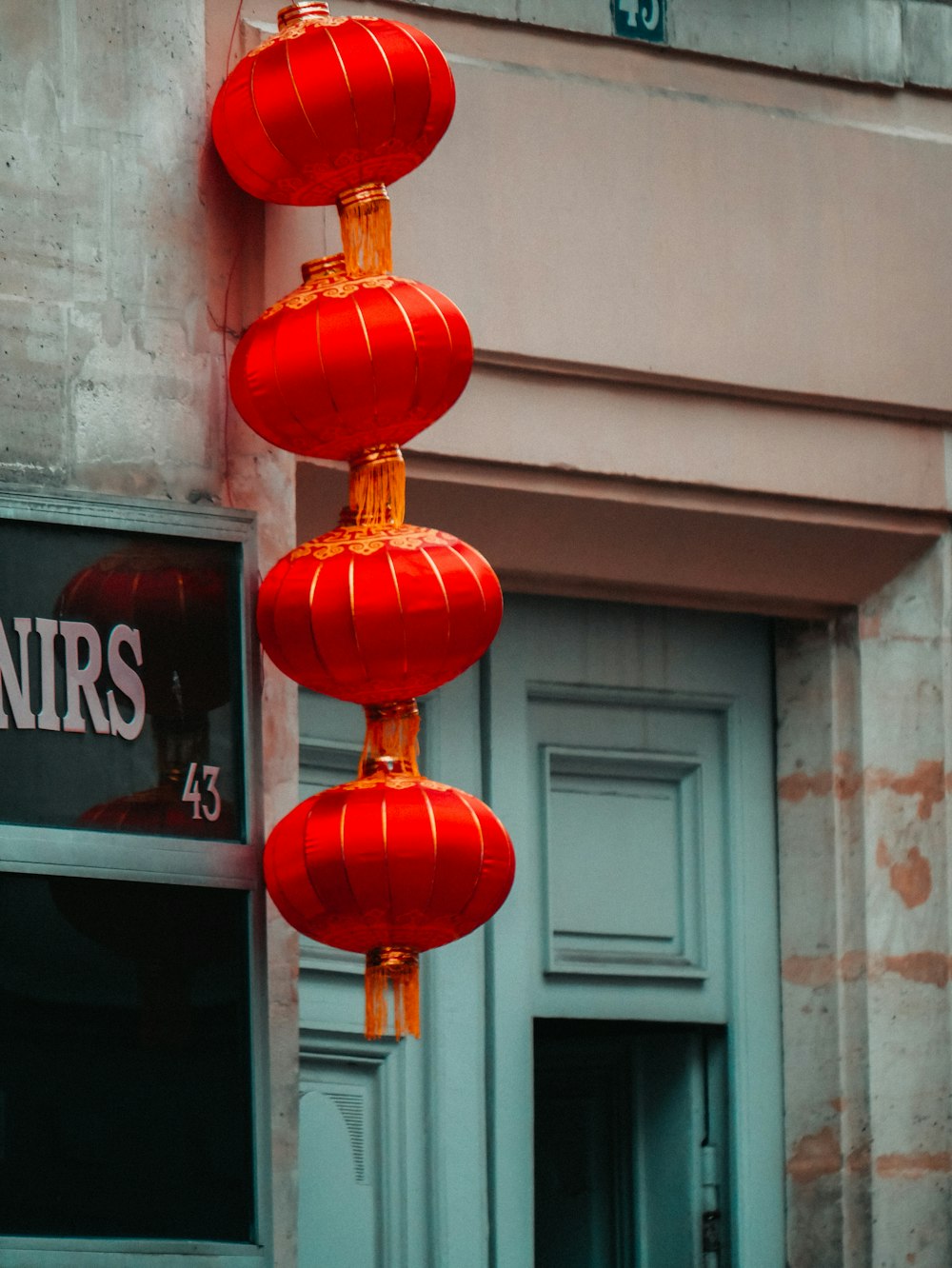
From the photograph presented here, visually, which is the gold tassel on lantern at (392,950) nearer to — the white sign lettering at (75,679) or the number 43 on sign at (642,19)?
the white sign lettering at (75,679)

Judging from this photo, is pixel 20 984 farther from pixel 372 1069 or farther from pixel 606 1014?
pixel 606 1014

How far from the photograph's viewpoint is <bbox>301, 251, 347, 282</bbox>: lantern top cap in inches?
190

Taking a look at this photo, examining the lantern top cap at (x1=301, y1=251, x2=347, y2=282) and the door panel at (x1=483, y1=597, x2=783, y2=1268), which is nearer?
the lantern top cap at (x1=301, y1=251, x2=347, y2=282)

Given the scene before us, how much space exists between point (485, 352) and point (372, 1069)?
52.6 inches

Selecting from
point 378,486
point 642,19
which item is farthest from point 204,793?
point 642,19

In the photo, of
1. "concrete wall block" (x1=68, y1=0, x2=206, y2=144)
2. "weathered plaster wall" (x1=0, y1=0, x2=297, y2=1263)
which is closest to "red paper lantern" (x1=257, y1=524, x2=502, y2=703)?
"weathered plaster wall" (x1=0, y1=0, x2=297, y2=1263)

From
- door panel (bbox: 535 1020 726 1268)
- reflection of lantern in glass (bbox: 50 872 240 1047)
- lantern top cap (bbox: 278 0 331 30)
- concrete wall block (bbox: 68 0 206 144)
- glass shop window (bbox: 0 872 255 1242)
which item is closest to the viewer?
glass shop window (bbox: 0 872 255 1242)

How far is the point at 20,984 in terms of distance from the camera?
4.57 metres

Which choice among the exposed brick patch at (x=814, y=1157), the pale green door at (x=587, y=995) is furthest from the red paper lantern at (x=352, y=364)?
the exposed brick patch at (x=814, y=1157)

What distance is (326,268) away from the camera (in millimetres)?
4852

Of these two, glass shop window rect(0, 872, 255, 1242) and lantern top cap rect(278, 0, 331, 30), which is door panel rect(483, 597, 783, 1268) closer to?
glass shop window rect(0, 872, 255, 1242)

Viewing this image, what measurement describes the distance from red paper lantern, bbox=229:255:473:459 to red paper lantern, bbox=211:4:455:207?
20cm

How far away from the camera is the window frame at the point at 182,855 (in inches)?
180

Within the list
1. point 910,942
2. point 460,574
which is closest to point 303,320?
point 460,574
